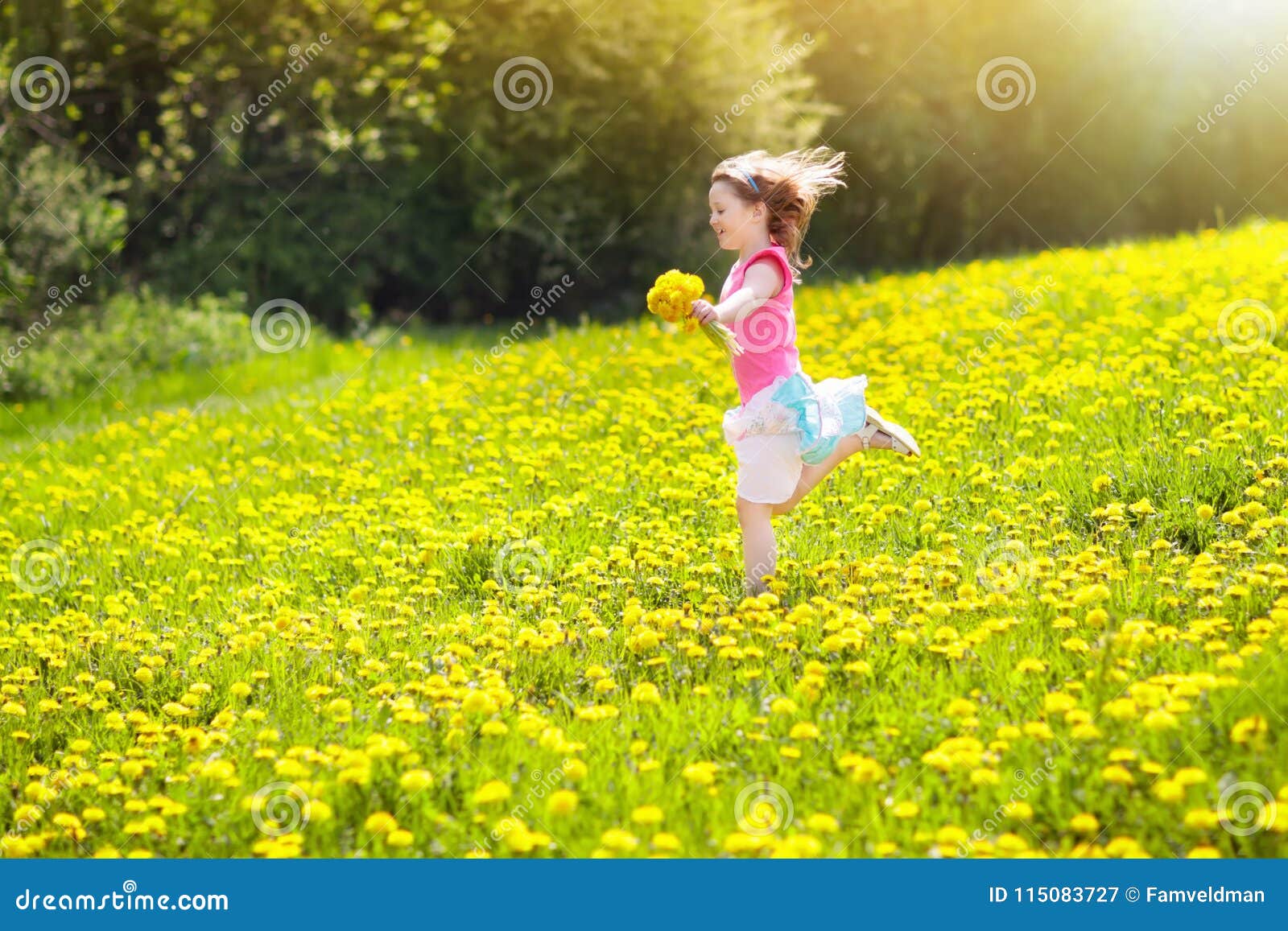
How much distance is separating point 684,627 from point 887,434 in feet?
4.06

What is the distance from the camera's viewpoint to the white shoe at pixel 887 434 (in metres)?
4.61

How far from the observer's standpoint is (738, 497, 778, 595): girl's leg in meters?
4.42

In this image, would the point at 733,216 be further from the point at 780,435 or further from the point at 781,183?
the point at 780,435

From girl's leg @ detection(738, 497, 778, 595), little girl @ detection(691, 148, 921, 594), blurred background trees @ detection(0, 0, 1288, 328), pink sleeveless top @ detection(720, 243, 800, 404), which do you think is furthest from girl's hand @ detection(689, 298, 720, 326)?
blurred background trees @ detection(0, 0, 1288, 328)

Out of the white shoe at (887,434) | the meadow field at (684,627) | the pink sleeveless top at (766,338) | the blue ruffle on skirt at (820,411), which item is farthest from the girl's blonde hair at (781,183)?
the meadow field at (684,627)

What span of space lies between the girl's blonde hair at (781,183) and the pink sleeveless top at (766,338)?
106mm

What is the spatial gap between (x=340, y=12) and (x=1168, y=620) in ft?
48.2

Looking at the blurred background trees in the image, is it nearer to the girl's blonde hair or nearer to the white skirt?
the girl's blonde hair

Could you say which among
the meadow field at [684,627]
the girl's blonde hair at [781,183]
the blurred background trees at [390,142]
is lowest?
the meadow field at [684,627]

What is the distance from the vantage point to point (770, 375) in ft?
14.7

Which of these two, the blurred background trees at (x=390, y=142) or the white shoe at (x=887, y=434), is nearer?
the white shoe at (x=887, y=434)

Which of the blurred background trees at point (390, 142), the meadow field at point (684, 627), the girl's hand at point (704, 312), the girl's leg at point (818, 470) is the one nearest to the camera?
the meadow field at point (684, 627)

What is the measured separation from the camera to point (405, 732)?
3508 mm

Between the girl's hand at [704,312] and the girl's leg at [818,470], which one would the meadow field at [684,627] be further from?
the girl's hand at [704,312]
